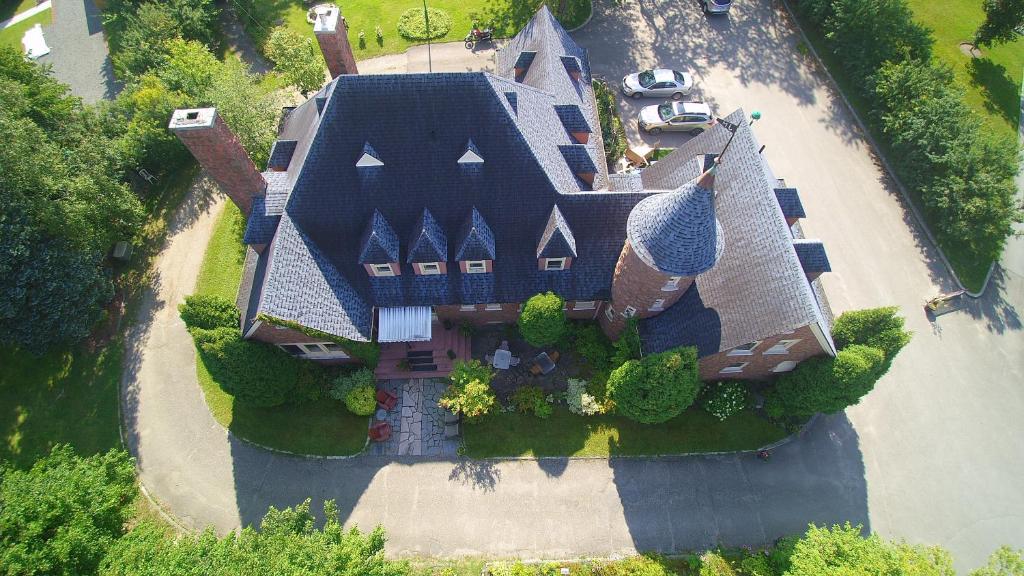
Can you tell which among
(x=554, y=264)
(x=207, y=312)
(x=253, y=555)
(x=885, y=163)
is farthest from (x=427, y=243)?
(x=885, y=163)

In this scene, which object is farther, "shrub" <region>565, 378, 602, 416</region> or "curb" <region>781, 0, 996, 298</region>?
"curb" <region>781, 0, 996, 298</region>

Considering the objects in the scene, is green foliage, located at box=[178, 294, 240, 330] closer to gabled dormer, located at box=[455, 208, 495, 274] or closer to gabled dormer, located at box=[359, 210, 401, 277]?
gabled dormer, located at box=[359, 210, 401, 277]

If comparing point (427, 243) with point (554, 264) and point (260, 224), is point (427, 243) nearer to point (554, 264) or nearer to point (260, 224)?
point (554, 264)

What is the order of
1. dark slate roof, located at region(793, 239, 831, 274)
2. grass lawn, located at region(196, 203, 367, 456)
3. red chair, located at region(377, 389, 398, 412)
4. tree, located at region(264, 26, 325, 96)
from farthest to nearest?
1. tree, located at region(264, 26, 325, 96)
2. red chair, located at region(377, 389, 398, 412)
3. grass lawn, located at region(196, 203, 367, 456)
4. dark slate roof, located at region(793, 239, 831, 274)

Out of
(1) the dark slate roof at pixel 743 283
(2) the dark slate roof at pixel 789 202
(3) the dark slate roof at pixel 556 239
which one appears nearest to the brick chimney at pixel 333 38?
(3) the dark slate roof at pixel 556 239

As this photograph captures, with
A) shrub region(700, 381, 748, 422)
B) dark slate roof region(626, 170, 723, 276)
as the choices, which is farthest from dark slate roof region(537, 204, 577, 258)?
shrub region(700, 381, 748, 422)

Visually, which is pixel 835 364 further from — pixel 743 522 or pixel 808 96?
pixel 808 96

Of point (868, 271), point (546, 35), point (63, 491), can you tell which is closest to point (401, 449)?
point (63, 491)
